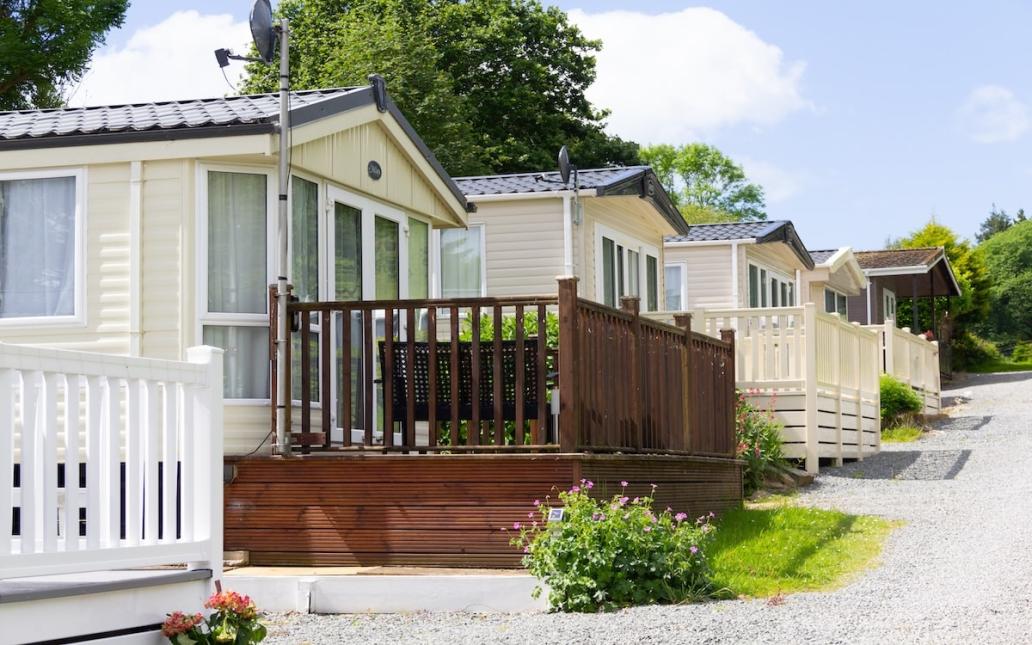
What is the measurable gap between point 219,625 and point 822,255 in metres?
27.3

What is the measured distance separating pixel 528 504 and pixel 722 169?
2534 inches

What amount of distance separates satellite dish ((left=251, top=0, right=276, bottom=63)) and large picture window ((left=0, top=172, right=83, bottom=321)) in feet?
5.32

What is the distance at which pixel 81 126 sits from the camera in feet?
32.9

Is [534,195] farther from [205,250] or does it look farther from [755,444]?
[205,250]

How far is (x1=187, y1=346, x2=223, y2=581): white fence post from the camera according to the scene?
6.24 meters

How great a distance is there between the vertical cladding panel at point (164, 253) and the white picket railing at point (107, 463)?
3172mm

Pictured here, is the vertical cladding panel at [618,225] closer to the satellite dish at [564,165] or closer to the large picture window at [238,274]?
the satellite dish at [564,165]

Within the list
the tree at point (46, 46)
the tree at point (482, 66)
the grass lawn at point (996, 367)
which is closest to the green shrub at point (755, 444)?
the tree at point (482, 66)

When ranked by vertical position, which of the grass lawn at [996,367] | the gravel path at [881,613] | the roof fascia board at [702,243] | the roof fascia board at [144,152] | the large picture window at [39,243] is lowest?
the gravel path at [881,613]

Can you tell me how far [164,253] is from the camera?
9773mm

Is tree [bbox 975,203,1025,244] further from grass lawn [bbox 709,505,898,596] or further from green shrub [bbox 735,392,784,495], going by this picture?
grass lawn [bbox 709,505,898,596]

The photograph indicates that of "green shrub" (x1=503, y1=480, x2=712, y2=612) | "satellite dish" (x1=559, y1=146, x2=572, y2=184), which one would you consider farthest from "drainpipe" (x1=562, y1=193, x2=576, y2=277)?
"green shrub" (x1=503, y1=480, x2=712, y2=612)

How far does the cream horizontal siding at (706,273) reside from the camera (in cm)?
2466

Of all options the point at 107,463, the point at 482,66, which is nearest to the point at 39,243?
the point at 107,463
